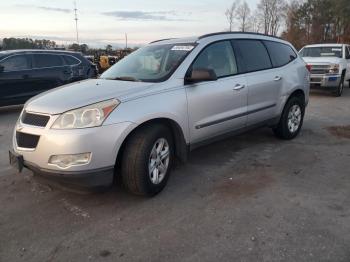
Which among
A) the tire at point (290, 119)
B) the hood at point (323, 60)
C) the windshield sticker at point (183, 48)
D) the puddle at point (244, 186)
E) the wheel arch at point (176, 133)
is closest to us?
the wheel arch at point (176, 133)

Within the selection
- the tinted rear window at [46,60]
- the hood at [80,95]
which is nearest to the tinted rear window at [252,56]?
the hood at [80,95]

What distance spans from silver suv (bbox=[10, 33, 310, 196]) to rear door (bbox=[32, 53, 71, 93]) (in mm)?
5343

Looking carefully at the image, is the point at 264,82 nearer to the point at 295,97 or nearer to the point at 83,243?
the point at 295,97

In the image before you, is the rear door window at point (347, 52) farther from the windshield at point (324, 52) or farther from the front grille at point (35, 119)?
the front grille at point (35, 119)

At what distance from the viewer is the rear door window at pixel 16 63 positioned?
964 cm

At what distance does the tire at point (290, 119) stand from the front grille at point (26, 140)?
13.3 feet

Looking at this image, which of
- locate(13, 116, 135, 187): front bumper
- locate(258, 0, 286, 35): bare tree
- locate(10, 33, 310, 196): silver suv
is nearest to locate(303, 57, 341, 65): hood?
locate(10, 33, 310, 196): silver suv

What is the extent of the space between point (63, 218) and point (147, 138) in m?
1.13

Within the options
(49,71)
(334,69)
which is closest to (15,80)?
(49,71)

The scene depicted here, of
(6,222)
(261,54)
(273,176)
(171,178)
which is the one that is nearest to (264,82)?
(261,54)

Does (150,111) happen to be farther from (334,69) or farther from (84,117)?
(334,69)

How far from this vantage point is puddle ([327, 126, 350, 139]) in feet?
23.5

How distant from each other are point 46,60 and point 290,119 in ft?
22.0

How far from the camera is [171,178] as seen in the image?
4.91 m
